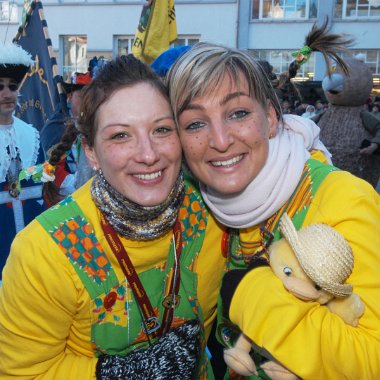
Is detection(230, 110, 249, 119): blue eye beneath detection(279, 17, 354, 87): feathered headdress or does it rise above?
beneath

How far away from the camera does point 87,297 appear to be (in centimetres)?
170

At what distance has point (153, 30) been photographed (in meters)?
3.75

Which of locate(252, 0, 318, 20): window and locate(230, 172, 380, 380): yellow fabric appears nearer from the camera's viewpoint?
locate(230, 172, 380, 380): yellow fabric

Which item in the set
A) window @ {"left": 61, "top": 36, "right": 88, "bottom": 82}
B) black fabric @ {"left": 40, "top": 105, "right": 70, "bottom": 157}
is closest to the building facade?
window @ {"left": 61, "top": 36, "right": 88, "bottom": 82}

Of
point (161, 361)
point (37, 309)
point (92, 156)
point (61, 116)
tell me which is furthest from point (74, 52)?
point (161, 361)

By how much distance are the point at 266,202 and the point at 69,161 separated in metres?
2.63

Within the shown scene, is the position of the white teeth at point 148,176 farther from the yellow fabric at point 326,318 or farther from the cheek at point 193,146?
the yellow fabric at point 326,318

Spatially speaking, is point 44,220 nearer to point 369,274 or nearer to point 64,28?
point 369,274

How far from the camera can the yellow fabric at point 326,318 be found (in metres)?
1.24

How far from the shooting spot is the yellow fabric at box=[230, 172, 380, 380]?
124 cm

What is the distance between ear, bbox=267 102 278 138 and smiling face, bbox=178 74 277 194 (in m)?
0.10

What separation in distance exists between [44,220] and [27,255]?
14 cm

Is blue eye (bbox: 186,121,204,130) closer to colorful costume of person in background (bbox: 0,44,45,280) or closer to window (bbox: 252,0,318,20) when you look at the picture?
colorful costume of person in background (bbox: 0,44,45,280)

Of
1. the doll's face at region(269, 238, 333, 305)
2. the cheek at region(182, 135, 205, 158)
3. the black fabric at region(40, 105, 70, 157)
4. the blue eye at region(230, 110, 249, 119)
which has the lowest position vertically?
the black fabric at region(40, 105, 70, 157)
